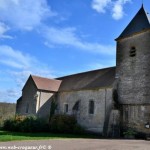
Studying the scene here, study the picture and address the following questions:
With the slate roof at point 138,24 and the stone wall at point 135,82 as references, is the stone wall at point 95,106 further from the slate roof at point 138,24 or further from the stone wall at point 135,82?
the slate roof at point 138,24

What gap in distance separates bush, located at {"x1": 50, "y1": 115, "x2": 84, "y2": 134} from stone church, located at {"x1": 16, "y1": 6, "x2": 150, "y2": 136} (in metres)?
1.46

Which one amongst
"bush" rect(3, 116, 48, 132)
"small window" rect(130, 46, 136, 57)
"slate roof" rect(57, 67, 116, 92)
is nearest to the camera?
"bush" rect(3, 116, 48, 132)

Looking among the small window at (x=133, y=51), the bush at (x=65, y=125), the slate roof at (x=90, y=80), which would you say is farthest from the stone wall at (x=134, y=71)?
the bush at (x=65, y=125)

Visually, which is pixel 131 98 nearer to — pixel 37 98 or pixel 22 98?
pixel 37 98

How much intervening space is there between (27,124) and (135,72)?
39.3 ft

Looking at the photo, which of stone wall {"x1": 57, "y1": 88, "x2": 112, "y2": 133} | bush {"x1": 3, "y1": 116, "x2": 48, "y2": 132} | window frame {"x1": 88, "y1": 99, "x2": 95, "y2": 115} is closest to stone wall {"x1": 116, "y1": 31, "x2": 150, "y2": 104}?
stone wall {"x1": 57, "y1": 88, "x2": 112, "y2": 133}

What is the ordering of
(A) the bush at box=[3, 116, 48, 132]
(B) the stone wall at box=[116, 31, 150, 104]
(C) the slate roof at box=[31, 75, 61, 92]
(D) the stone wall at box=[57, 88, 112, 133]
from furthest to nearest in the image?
(C) the slate roof at box=[31, 75, 61, 92] → (D) the stone wall at box=[57, 88, 112, 133] → (A) the bush at box=[3, 116, 48, 132] → (B) the stone wall at box=[116, 31, 150, 104]

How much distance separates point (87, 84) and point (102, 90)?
3132 mm

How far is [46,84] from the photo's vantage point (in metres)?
34.0

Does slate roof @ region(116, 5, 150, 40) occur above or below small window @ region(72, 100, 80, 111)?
above

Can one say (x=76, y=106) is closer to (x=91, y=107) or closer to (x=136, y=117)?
(x=91, y=107)

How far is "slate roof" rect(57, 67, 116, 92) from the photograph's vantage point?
27361 mm

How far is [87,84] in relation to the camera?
29484 mm

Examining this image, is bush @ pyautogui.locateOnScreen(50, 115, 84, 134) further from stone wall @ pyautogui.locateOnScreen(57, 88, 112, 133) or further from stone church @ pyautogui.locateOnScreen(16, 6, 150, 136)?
stone church @ pyautogui.locateOnScreen(16, 6, 150, 136)
